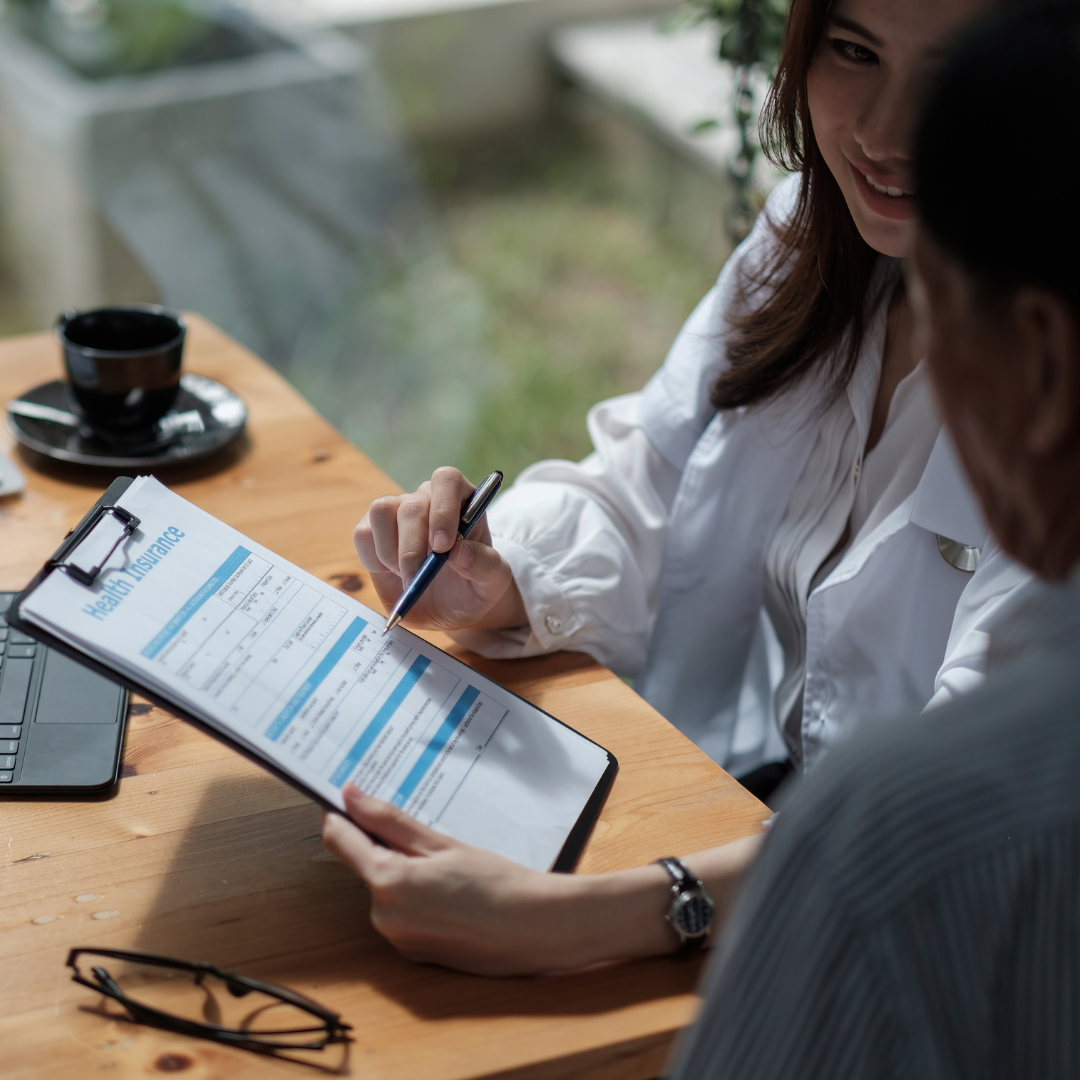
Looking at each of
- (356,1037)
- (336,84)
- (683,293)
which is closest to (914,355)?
(356,1037)

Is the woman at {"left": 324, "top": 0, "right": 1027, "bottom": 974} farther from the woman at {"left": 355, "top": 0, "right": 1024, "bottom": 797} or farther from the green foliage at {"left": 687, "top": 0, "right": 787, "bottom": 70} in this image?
the green foliage at {"left": 687, "top": 0, "right": 787, "bottom": 70}

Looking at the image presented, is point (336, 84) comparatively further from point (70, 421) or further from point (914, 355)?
point (914, 355)

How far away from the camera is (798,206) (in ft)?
3.51

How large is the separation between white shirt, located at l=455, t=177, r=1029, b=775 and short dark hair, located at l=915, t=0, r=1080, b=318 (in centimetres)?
47

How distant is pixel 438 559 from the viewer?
0.86 meters

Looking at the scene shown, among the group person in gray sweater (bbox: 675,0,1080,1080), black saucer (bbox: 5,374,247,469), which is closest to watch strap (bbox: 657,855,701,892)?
person in gray sweater (bbox: 675,0,1080,1080)

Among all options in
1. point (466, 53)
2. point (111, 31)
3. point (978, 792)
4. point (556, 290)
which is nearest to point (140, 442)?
point (978, 792)

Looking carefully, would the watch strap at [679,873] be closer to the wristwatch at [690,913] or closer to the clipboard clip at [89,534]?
the wristwatch at [690,913]

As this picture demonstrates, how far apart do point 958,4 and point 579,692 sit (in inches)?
22.1

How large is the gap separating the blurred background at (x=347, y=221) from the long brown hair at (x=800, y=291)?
560mm

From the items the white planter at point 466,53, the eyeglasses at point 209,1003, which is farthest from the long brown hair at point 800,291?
the white planter at point 466,53

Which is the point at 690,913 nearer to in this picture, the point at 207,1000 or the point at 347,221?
the point at 207,1000

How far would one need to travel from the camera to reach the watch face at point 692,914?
67 cm

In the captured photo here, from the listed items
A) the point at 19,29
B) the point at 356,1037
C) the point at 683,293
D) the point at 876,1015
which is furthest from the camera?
the point at 683,293
